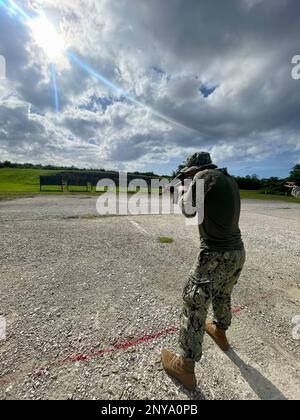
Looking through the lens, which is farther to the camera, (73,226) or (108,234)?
(73,226)

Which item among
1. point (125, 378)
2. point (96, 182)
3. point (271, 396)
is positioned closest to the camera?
point (271, 396)

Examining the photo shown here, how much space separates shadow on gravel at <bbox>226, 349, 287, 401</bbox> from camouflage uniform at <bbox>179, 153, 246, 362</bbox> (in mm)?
643

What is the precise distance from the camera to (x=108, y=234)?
799 cm

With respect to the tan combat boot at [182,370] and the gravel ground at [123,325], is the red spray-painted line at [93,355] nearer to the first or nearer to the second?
the gravel ground at [123,325]

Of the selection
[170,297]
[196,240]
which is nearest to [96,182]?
[196,240]

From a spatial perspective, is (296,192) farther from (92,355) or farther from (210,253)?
(92,355)

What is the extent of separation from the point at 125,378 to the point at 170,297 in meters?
1.69

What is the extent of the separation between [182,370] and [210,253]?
1.21 metres

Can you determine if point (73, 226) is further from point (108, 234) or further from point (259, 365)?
point (259, 365)

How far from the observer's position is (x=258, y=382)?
226cm

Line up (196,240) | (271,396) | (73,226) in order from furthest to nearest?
1. (73,226)
2. (196,240)
3. (271,396)

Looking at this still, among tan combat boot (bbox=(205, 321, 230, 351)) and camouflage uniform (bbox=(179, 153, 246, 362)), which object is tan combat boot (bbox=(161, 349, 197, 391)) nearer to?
camouflage uniform (bbox=(179, 153, 246, 362))

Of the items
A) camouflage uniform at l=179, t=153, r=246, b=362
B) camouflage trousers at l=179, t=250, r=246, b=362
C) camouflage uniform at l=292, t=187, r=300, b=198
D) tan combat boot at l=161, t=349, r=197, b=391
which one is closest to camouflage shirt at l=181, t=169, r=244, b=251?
camouflage uniform at l=179, t=153, r=246, b=362

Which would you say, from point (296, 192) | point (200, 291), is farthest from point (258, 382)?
point (296, 192)
